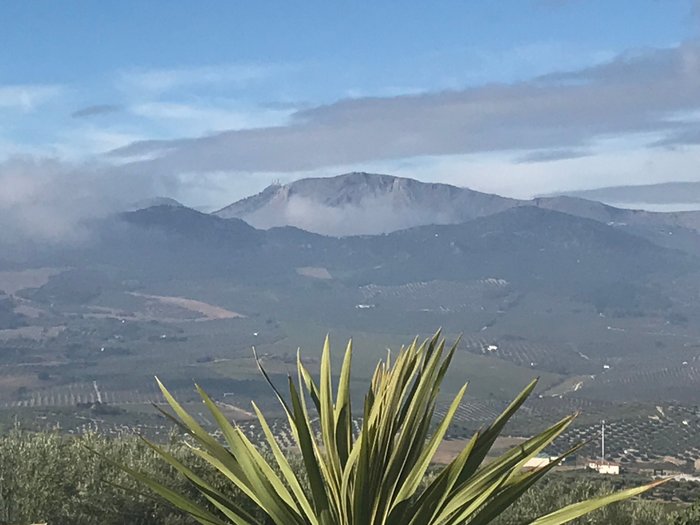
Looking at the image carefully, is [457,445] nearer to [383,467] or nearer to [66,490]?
[66,490]

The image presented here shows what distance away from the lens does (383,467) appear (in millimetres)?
6016

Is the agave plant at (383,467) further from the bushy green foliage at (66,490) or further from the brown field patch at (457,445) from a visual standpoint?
the brown field patch at (457,445)

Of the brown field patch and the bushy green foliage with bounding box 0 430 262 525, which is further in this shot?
the brown field patch

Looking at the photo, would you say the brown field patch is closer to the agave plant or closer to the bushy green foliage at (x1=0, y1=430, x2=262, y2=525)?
the bushy green foliage at (x1=0, y1=430, x2=262, y2=525)

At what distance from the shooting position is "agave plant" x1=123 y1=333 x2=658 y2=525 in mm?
5922

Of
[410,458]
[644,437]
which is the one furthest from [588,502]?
[644,437]

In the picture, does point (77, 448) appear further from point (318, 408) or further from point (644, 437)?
point (644, 437)

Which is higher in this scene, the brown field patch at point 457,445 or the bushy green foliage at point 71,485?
the bushy green foliage at point 71,485

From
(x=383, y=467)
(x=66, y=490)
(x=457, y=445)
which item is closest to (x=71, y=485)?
(x=66, y=490)

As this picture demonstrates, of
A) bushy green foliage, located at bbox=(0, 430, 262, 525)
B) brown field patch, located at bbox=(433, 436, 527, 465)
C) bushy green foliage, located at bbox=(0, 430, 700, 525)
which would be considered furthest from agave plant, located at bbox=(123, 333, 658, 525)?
brown field patch, located at bbox=(433, 436, 527, 465)

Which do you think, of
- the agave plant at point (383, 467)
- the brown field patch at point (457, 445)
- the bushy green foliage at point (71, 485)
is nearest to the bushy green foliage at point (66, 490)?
the bushy green foliage at point (71, 485)

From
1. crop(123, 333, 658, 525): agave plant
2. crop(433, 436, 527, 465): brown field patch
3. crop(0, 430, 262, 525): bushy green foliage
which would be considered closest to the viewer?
crop(123, 333, 658, 525): agave plant

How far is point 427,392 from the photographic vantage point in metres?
6.22

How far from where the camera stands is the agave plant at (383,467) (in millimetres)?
5922
